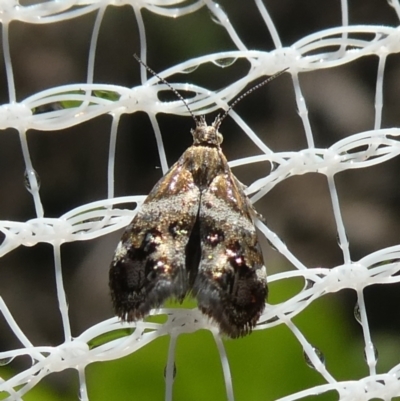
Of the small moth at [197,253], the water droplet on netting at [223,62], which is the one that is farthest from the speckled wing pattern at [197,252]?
the water droplet on netting at [223,62]

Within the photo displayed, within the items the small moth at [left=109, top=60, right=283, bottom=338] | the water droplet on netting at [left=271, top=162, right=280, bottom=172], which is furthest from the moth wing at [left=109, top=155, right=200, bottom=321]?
the water droplet on netting at [left=271, top=162, right=280, bottom=172]

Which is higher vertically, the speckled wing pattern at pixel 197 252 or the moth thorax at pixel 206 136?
the moth thorax at pixel 206 136

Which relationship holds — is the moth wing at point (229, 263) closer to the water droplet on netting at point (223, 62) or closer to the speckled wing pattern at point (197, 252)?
the speckled wing pattern at point (197, 252)

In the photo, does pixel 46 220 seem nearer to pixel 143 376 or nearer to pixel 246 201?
pixel 246 201

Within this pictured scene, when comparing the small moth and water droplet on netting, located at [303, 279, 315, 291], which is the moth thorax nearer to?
the small moth

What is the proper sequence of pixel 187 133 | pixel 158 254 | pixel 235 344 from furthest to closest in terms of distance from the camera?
pixel 187 133, pixel 235 344, pixel 158 254

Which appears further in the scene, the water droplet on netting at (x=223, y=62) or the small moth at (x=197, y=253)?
the water droplet on netting at (x=223, y=62)

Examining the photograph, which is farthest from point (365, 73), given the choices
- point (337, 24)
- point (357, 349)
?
point (357, 349)
